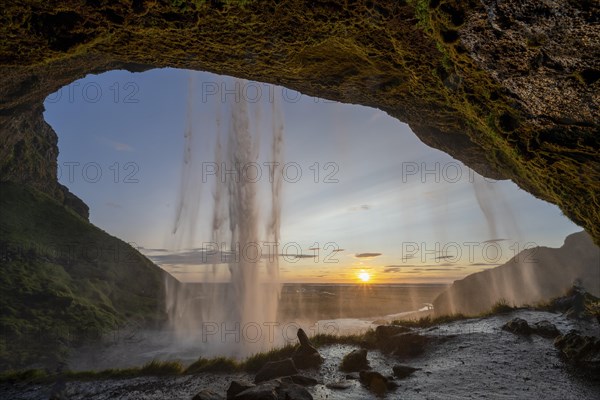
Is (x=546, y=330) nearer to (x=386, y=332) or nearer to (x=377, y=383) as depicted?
(x=386, y=332)

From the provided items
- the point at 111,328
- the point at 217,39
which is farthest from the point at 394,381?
the point at 111,328

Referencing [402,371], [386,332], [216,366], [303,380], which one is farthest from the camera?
[386,332]

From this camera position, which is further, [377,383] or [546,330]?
[546,330]

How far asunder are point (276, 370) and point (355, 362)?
263 centimetres

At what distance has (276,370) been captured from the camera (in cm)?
915

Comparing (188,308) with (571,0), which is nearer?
(571,0)

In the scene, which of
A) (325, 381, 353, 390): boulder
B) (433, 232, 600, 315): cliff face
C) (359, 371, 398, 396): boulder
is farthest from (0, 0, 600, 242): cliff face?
(433, 232, 600, 315): cliff face

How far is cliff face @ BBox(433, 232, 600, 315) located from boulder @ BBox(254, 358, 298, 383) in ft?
169

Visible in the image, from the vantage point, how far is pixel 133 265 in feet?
138

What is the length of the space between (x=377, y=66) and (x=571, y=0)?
533 centimetres

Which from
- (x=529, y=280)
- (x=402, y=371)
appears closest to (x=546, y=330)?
(x=402, y=371)

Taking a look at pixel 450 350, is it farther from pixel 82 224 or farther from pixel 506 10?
pixel 82 224

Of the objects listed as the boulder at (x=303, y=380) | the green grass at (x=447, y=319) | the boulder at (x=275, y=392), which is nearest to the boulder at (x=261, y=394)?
the boulder at (x=275, y=392)

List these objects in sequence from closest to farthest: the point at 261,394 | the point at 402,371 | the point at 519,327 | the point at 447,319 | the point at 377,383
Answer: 1. the point at 261,394
2. the point at 377,383
3. the point at 402,371
4. the point at 519,327
5. the point at 447,319
